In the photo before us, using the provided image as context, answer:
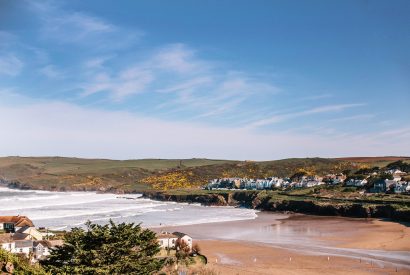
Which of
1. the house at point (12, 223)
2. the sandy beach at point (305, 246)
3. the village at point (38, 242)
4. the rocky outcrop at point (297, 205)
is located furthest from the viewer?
the rocky outcrop at point (297, 205)

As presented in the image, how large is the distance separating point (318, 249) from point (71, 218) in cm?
3894

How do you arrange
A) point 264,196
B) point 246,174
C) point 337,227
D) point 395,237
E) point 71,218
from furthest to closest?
point 246,174
point 264,196
point 71,218
point 337,227
point 395,237

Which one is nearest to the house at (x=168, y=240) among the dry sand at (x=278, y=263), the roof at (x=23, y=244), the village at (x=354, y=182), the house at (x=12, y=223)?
the dry sand at (x=278, y=263)

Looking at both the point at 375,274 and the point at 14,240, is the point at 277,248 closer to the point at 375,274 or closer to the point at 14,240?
the point at 375,274

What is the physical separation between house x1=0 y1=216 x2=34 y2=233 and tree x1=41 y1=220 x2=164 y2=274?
102 feet

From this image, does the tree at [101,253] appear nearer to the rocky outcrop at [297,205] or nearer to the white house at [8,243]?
the white house at [8,243]

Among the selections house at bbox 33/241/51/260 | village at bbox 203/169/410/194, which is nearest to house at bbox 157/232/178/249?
house at bbox 33/241/51/260

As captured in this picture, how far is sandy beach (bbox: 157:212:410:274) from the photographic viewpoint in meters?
35.5

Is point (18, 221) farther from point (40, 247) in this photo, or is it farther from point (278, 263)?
point (278, 263)

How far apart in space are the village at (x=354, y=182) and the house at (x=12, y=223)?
7090 centimetres

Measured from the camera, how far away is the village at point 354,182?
9569cm

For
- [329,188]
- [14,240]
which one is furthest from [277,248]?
[329,188]

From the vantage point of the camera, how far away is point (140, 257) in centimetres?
1936

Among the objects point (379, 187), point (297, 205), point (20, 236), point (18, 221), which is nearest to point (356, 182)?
point (379, 187)
